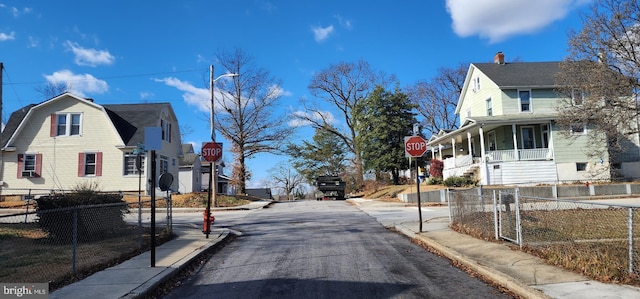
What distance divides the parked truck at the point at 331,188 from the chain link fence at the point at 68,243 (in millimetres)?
23636

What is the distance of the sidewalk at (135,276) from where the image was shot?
5680 millimetres

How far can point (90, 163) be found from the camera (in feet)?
87.3

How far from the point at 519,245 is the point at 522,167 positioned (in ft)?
70.3

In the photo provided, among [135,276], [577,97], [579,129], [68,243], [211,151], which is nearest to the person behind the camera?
[135,276]

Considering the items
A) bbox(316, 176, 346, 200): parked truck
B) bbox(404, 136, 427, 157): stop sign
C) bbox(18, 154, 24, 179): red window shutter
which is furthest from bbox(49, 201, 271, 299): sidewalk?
bbox(316, 176, 346, 200): parked truck

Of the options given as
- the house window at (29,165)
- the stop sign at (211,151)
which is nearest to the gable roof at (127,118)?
the house window at (29,165)

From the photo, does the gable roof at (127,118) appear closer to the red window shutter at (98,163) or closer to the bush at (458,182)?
the red window shutter at (98,163)

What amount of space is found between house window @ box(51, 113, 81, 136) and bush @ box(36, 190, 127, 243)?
18.8 metres

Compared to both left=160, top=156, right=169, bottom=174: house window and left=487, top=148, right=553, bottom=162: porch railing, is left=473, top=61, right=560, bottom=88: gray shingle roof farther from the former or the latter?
left=160, top=156, right=169, bottom=174: house window

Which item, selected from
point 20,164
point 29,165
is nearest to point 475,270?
point 29,165

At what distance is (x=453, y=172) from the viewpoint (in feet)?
105

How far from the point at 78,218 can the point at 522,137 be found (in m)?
28.8

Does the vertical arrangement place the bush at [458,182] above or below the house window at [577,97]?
below

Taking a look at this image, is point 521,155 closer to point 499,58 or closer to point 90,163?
point 499,58
